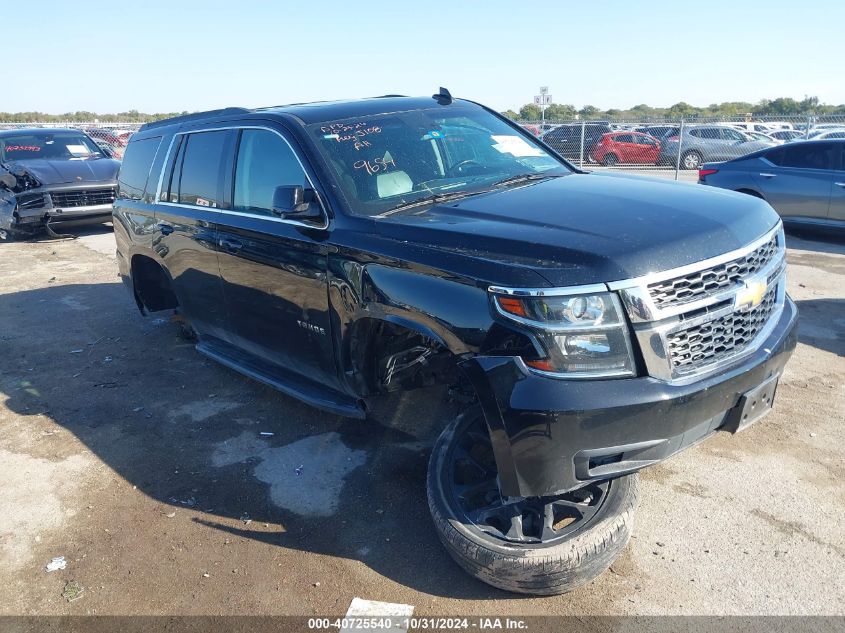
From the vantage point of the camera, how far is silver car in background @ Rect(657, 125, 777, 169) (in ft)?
63.0

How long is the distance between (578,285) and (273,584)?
190cm

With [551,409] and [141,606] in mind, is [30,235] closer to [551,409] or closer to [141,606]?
[141,606]

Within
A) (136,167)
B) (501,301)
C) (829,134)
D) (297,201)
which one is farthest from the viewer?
(829,134)

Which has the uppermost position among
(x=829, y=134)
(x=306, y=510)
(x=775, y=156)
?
(x=775, y=156)

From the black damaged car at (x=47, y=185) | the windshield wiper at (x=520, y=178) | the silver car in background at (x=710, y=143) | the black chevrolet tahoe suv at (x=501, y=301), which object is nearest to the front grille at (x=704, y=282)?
the black chevrolet tahoe suv at (x=501, y=301)

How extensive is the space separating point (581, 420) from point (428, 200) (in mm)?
1559

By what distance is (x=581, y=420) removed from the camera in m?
2.50

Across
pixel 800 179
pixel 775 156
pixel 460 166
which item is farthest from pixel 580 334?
pixel 775 156

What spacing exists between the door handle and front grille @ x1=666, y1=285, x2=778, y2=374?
275cm

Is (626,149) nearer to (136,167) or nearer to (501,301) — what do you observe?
(136,167)

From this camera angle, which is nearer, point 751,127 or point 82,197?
point 82,197

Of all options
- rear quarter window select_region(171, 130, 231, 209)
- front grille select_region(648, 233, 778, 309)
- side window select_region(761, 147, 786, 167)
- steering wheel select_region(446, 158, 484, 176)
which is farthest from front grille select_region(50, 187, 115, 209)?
front grille select_region(648, 233, 778, 309)

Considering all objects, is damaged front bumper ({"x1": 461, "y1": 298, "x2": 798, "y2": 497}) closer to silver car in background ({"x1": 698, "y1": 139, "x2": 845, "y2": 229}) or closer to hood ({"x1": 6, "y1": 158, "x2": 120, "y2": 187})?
silver car in background ({"x1": 698, "y1": 139, "x2": 845, "y2": 229})

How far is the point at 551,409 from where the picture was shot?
251 centimetres
